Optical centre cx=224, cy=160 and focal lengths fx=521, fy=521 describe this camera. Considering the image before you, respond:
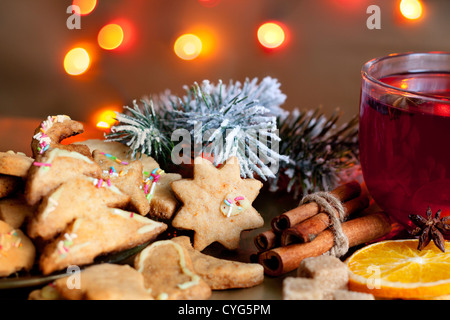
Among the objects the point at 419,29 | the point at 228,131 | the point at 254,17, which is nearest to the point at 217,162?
the point at 228,131

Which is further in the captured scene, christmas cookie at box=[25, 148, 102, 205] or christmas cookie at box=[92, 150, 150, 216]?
christmas cookie at box=[92, 150, 150, 216]

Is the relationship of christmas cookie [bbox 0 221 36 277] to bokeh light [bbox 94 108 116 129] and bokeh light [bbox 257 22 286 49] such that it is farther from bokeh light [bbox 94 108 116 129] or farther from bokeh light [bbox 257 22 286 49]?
bokeh light [bbox 257 22 286 49]

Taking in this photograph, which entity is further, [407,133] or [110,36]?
[110,36]

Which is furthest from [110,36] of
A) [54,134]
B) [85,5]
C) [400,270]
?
[400,270]

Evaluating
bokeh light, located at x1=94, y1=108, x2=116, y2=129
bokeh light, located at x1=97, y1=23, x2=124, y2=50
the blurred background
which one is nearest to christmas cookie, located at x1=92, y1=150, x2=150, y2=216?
bokeh light, located at x1=94, y1=108, x2=116, y2=129

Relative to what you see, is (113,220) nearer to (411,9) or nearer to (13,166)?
(13,166)
